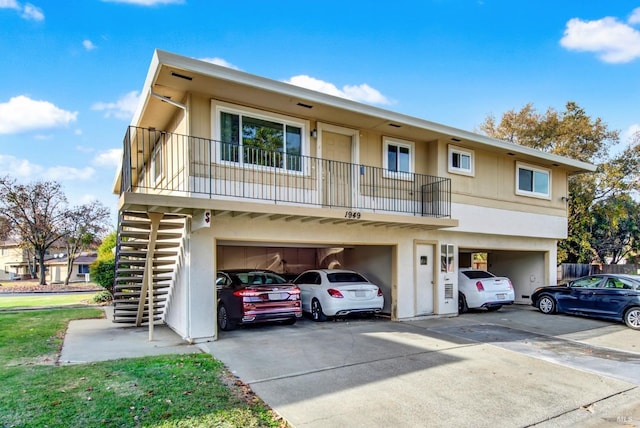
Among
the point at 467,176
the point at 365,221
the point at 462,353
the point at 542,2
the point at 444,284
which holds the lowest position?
the point at 462,353

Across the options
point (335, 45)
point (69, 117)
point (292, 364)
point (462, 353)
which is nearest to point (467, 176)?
point (335, 45)

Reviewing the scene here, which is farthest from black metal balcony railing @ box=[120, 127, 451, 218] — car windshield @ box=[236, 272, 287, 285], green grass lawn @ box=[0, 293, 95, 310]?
green grass lawn @ box=[0, 293, 95, 310]

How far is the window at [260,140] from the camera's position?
9.16m

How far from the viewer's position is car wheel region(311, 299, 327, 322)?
36.4 feet

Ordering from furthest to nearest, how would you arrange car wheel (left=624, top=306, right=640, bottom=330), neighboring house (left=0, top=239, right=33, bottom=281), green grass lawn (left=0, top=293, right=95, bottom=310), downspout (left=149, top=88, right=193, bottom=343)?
neighboring house (left=0, top=239, right=33, bottom=281), green grass lawn (left=0, top=293, right=95, bottom=310), car wheel (left=624, top=306, right=640, bottom=330), downspout (left=149, top=88, right=193, bottom=343)

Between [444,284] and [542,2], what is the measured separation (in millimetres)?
8866

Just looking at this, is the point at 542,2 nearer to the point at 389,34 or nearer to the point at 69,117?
the point at 389,34

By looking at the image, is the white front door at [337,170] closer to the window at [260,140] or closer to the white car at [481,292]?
the window at [260,140]

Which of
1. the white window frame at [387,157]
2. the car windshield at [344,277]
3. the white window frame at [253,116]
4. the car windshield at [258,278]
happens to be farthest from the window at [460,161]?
the car windshield at [258,278]

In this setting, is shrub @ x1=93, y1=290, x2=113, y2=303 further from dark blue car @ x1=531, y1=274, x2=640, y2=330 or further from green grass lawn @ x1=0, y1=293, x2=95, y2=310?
dark blue car @ x1=531, y1=274, x2=640, y2=330

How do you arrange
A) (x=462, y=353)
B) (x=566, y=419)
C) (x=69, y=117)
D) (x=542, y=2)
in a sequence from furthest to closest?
1. (x=69, y=117)
2. (x=542, y=2)
3. (x=462, y=353)
4. (x=566, y=419)

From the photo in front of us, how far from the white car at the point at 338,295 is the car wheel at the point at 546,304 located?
240 inches

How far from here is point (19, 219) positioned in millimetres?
31125

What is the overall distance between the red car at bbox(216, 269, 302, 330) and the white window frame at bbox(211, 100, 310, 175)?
2.82 meters
